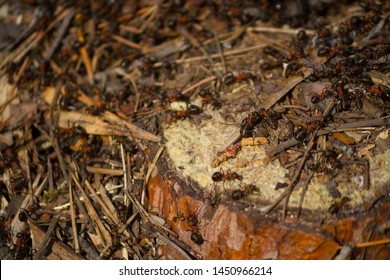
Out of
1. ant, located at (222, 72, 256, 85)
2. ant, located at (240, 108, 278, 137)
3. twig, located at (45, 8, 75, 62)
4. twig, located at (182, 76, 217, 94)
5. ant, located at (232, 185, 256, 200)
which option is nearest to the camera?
ant, located at (232, 185, 256, 200)

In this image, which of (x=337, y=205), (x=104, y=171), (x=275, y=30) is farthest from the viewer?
(x=275, y=30)

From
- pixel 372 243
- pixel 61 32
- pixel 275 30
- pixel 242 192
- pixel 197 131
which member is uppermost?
pixel 61 32

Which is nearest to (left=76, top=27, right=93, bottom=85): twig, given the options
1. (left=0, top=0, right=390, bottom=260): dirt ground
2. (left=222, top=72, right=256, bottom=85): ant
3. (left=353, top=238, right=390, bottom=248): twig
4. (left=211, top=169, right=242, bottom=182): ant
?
(left=0, top=0, right=390, bottom=260): dirt ground

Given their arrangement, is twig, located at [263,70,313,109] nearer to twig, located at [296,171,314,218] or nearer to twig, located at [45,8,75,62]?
twig, located at [296,171,314,218]

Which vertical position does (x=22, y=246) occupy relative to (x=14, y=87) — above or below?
below

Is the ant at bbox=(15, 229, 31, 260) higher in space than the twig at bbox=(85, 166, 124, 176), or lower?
lower

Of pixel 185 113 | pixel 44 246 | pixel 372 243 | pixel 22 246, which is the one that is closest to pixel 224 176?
pixel 185 113

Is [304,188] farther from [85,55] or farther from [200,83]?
[85,55]
